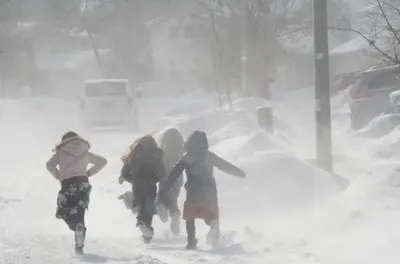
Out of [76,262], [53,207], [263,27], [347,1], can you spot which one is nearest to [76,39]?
[347,1]

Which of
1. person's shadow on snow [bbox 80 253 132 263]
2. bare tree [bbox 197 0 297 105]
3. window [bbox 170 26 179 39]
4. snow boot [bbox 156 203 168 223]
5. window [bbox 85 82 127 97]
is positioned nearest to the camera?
person's shadow on snow [bbox 80 253 132 263]

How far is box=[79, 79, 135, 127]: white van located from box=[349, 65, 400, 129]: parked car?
7.73 metres

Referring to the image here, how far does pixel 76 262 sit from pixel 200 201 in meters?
1.80

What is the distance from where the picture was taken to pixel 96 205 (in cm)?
1234

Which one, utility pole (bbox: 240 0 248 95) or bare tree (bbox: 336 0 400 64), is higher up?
utility pole (bbox: 240 0 248 95)

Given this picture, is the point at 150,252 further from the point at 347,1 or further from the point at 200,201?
the point at 347,1

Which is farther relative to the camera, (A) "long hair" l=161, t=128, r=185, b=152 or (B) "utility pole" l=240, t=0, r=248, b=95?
(B) "utility pole" l=240, t=0, r=248, b=95

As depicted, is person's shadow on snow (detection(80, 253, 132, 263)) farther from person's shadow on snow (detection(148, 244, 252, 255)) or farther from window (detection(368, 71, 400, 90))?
window (detection(368, 71, 400, 90))

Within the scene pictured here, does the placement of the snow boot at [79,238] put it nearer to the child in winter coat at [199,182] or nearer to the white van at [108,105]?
the child in winter coat at [199,182]

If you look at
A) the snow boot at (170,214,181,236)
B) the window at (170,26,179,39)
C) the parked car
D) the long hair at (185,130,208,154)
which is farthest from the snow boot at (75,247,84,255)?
the window at (170,26,179,39)

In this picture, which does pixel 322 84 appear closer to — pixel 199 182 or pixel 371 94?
pixel 199 182

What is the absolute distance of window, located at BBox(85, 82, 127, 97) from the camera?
26.1 m

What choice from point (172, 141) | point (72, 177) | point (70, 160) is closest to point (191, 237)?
point (72, 177)

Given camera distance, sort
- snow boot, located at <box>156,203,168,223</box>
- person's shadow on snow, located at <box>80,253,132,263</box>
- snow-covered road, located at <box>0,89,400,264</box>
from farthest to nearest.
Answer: snow boot, located at <box>156,203,168,223</box> < snow-covered road, located at <box>0,89,400,264</box> < person's shadow on snow, located at <box>80,253,132,263</box>
